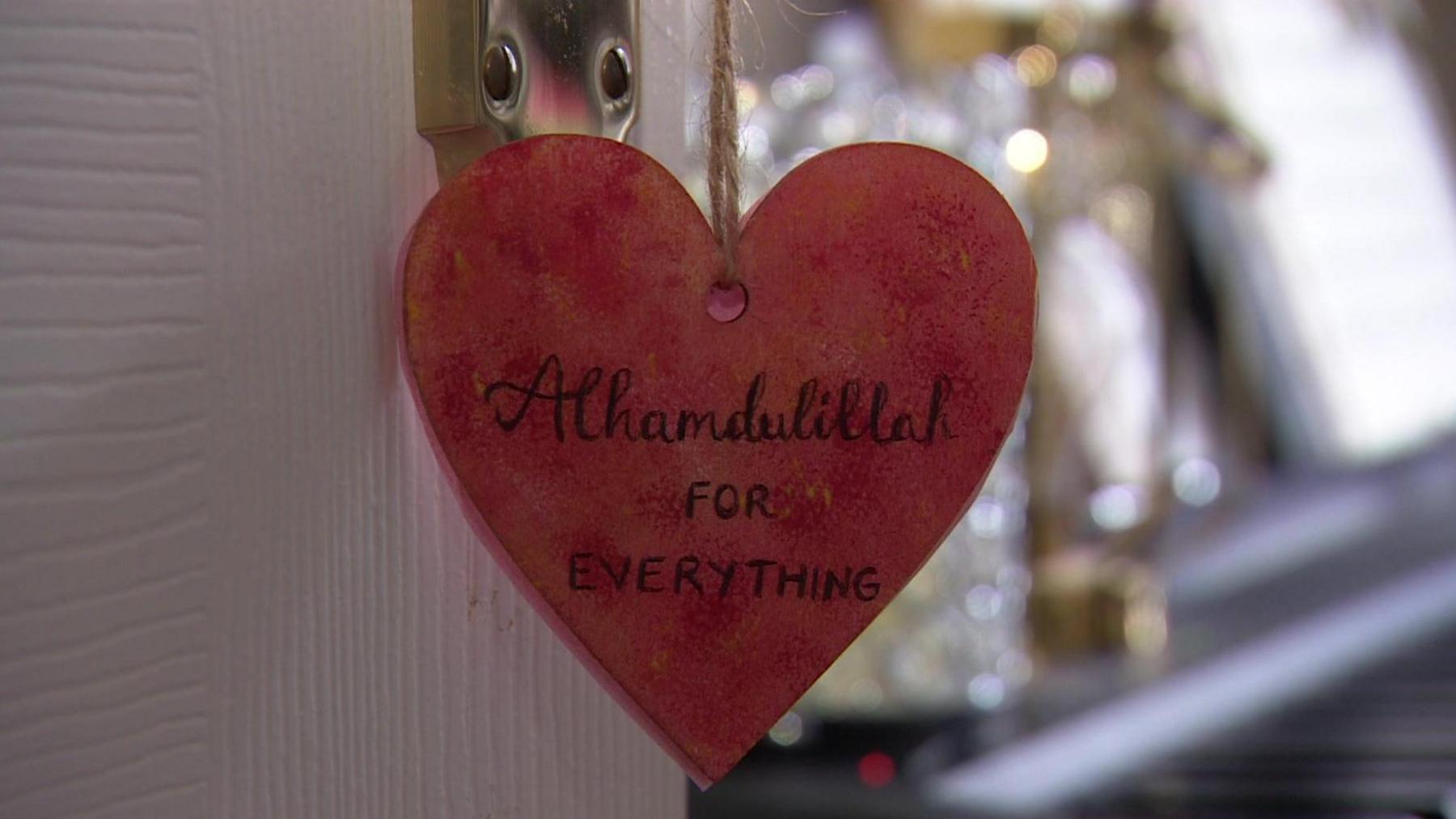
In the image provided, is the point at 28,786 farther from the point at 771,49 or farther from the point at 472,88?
the point at 771,49

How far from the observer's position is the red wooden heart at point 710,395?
0.91 feet

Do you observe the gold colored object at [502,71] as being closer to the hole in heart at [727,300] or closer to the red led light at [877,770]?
the hole in heart at [727,300]

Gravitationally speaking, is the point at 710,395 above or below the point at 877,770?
above

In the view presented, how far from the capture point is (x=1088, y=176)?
1443 mm

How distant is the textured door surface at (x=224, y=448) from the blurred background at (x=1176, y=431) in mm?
684

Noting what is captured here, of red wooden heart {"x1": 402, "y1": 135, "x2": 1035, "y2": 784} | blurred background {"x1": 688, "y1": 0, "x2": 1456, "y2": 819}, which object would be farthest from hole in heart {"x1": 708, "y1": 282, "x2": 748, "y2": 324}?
blurred background {"x1": 688, "y1": 0, "x2": 1456, "y2": 819}

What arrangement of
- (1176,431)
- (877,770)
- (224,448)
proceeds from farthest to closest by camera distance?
(1176,431) < (877,770) < (224,448)

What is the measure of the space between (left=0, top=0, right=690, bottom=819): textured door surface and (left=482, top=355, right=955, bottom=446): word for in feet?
0.10

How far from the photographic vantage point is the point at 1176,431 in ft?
6.16

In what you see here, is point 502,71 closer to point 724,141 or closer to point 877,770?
point 724,141

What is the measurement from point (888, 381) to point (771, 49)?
1288mm

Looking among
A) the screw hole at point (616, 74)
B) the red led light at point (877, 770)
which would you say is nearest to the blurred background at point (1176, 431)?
the red led light at point (877, 770)

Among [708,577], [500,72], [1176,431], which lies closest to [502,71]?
[500,72]

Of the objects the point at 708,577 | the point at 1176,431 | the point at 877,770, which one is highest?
the point at 708,577
